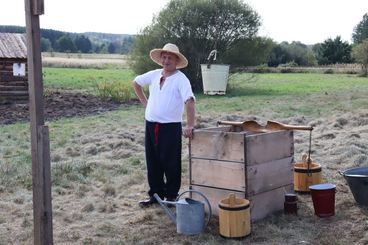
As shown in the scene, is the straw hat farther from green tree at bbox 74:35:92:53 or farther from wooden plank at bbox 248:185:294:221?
green tree at bbox 74:35:92:53

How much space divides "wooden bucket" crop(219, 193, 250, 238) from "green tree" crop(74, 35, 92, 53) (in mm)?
89021

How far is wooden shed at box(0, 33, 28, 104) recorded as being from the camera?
62.2 feet

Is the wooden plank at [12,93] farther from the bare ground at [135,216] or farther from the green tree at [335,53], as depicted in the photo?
the green tree at [335,53]

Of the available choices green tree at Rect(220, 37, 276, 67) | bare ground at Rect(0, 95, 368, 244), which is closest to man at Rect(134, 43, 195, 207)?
bare ground at Rect(0, 95, 368, 244)

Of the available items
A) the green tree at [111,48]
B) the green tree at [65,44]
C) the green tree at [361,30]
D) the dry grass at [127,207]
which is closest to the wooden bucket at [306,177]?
the dry grass at [127,207]

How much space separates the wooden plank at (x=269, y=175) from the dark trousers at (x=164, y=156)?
3.04 feet

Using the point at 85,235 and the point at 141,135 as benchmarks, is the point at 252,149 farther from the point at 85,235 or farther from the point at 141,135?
the point at 141,135

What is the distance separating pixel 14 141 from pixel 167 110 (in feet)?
18.7

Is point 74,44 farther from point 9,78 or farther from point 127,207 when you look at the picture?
point 127,207

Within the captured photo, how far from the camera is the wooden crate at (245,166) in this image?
17.1 feet

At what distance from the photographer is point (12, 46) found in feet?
63.8

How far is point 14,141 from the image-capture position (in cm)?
1056

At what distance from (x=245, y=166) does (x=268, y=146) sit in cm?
42

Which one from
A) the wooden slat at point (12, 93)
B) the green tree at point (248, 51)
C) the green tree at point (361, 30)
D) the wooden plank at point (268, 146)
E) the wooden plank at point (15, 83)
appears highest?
the green tree at point (361, 30)
